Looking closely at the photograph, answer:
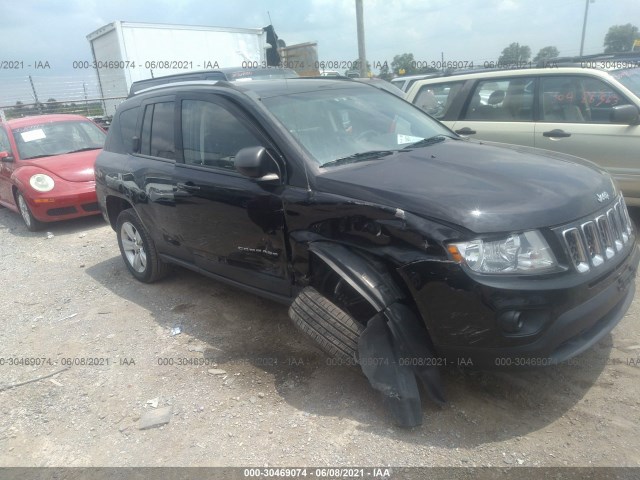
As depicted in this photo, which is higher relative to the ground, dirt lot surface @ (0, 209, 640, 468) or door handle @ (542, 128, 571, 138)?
door handle @ (542, 128, 571, 138)

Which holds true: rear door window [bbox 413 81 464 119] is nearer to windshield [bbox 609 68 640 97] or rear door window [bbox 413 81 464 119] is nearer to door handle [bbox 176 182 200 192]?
windshield [bbox 609 68 640 97]

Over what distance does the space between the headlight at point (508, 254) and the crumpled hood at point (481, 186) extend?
2.5 inches

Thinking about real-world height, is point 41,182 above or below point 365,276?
below

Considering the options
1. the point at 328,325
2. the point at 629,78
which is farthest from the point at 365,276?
the point at 629,78

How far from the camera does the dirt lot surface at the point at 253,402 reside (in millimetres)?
2605

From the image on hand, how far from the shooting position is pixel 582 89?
5395 millimetres

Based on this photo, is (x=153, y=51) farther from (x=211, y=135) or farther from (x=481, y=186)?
(x=481, y=186)

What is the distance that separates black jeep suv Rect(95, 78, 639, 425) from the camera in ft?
8.16

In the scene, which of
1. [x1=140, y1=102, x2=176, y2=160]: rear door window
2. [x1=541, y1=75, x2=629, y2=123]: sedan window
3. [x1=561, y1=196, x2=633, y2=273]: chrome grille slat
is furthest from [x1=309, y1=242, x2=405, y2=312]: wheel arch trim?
[x1=541, y1=75, x2=629, y2=123]: sedan window

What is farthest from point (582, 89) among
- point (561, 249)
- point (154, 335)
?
point (154, 335)

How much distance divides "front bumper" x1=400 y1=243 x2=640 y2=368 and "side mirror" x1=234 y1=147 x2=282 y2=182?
1101mm

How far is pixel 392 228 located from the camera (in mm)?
2670

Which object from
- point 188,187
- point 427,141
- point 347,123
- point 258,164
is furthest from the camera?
point 188,187

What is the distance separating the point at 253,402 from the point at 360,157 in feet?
5.54
